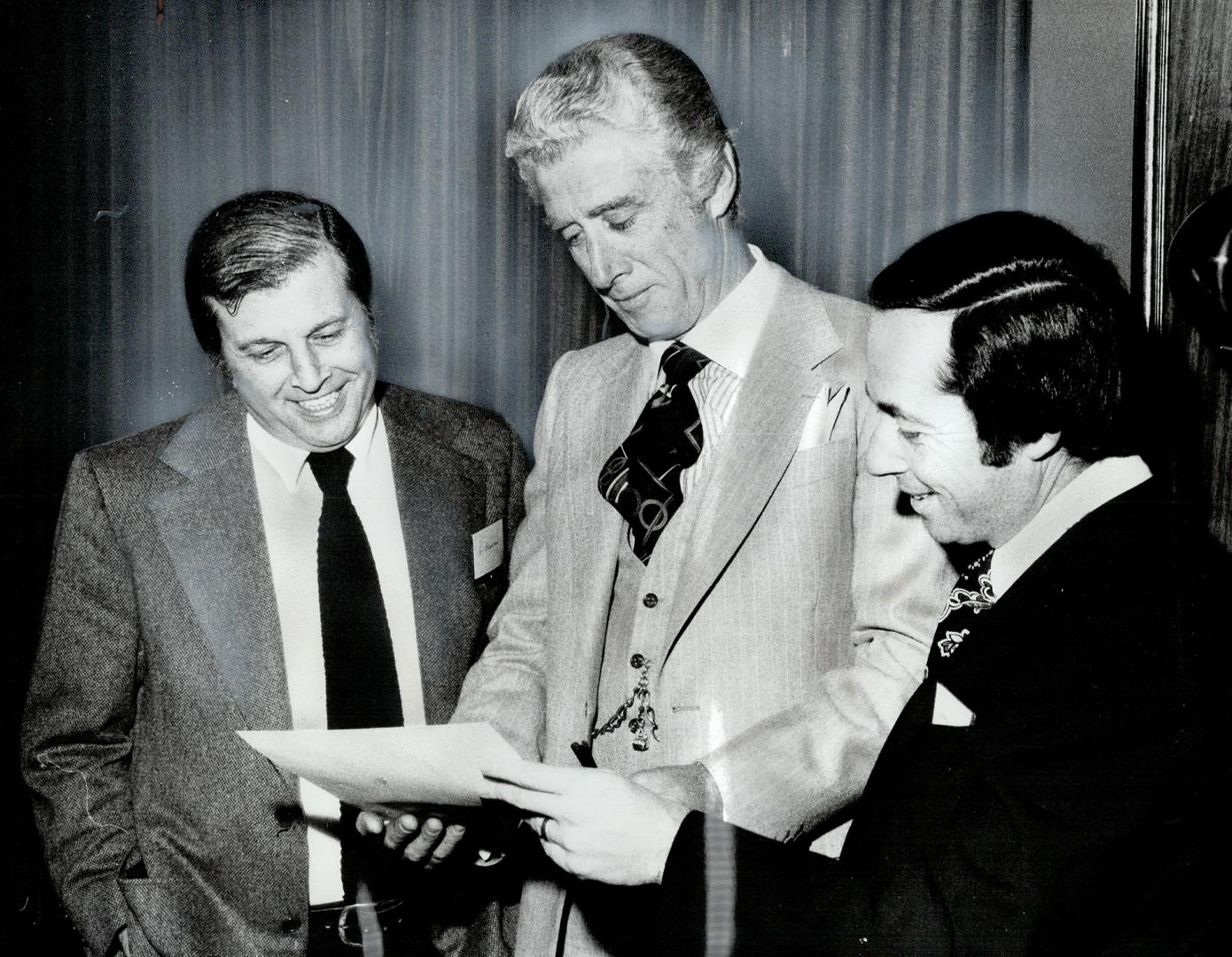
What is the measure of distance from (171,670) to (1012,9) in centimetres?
203

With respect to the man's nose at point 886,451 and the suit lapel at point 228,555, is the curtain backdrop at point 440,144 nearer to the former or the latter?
the suit lapel at point 228,555

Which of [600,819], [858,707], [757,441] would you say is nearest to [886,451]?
[757,441]

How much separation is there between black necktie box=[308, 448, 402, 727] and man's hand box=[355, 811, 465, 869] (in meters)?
0.27

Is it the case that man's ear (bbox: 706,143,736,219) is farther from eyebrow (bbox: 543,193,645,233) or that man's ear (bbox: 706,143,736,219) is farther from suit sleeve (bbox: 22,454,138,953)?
suit sleeve (bbox: 22,454,138,953)

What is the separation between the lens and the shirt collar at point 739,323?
1876 mm

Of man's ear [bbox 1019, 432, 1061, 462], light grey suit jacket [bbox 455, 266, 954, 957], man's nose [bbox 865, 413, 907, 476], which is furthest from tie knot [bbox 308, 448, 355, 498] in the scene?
man's ear [bbox 1019, 432, 1061, 462]

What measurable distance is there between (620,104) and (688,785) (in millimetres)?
1163

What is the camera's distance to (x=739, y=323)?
1889 mm

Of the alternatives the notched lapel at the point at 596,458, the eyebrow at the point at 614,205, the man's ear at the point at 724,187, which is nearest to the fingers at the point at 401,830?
the notched lapel at the point at 596,458

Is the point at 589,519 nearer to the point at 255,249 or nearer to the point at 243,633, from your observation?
the point at 243,633

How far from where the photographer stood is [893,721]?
1.64 m

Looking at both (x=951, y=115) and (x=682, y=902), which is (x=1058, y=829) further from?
(x=951, y=115)

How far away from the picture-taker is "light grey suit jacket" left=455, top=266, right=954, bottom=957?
1.65 m

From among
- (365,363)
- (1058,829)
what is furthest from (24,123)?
(1058,829)
